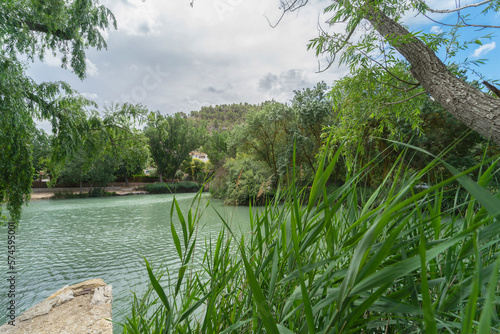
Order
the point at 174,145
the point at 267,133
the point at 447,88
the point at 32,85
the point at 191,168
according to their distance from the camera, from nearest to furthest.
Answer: the point at 447,88 < the point at 32,85 < the point at 267,133 < the point at 174,145 < the point at 191,168

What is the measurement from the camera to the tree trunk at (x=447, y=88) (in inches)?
91.0

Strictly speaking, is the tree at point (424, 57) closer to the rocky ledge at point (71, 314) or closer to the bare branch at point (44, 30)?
the rocky ledge at point (71, 314)

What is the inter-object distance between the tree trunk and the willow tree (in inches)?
221

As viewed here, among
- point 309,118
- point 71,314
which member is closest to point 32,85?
point 71,314

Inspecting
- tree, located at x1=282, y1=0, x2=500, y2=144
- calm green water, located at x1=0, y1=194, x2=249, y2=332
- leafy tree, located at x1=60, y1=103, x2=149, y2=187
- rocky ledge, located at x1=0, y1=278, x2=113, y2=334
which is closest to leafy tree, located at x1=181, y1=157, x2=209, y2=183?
calm green water, located at x1=0, y1=194, x2=249, y2=332

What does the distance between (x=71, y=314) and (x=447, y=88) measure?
5.04 metres

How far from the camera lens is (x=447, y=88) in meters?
2.58

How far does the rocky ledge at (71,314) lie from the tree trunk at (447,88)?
13.0ft

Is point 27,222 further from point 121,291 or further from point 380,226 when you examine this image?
point 380,226

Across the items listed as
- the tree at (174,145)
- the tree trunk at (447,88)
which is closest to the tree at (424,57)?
the tree trunk at (447,88)

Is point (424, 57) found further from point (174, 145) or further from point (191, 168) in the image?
point (191, 168)

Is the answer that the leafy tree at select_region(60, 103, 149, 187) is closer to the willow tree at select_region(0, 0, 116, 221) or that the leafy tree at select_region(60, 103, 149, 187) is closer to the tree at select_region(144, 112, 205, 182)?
the willow tree at select_region(0, 0, 116, 221)

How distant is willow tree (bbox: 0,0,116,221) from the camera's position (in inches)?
171

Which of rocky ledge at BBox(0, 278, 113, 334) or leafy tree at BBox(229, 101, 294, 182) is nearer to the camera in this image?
rocky ledge at BBox(0, 278, 113, 334)
